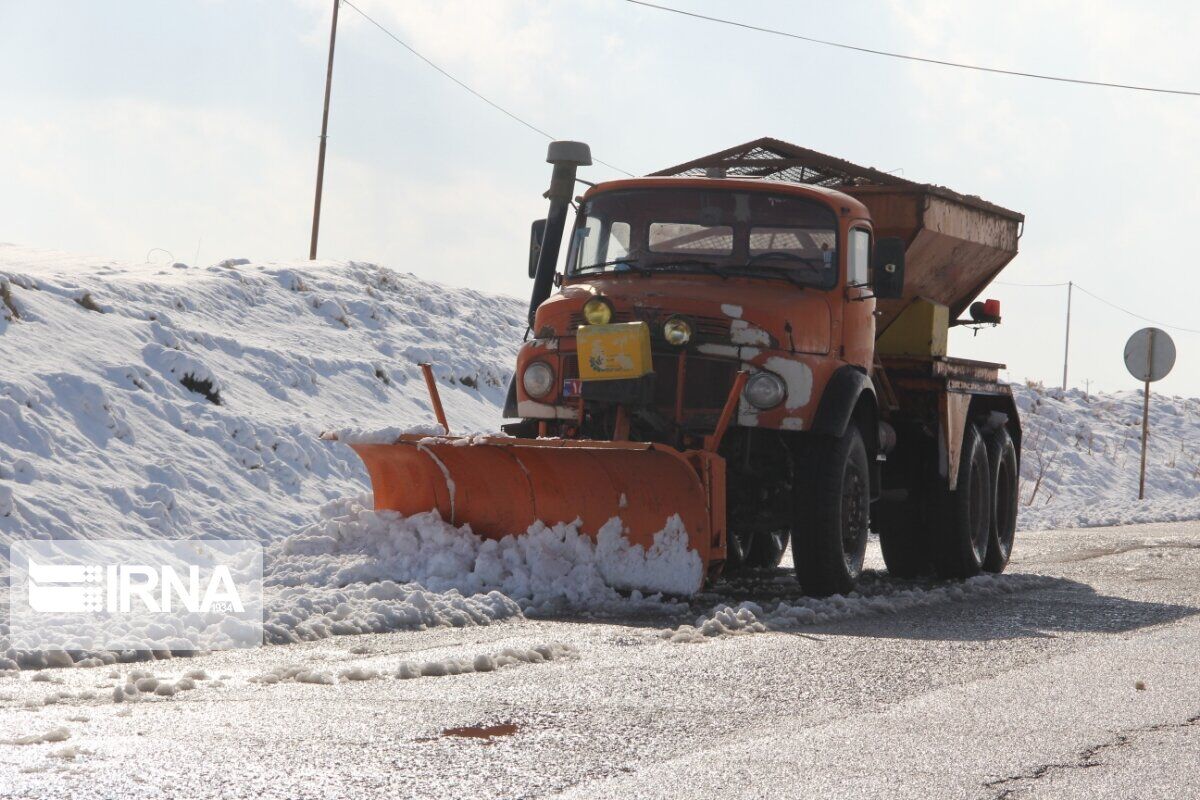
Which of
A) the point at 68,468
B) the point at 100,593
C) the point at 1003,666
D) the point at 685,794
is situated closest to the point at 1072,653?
the point at 1003,666

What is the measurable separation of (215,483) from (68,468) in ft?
4.60

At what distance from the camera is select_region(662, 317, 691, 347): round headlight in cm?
818

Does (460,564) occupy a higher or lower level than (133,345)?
lower

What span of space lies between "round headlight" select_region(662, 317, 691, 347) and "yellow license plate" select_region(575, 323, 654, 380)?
11 centimetres

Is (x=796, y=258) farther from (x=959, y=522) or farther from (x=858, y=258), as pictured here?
(x=959, y=522)

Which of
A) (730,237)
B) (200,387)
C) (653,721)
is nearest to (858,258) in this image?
(730,237)

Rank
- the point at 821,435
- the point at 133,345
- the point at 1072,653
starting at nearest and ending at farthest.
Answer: the point at 1072,653
the point at 821,435
the point at 133,345

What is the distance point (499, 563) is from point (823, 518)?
1.81m

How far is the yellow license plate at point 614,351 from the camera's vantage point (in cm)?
813

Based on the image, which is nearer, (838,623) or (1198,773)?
(1198,773)

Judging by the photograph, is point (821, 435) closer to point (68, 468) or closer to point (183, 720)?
point (183, 720)

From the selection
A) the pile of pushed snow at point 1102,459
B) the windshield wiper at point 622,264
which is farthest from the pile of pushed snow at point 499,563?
the pile of pushed snow at point 1102,459

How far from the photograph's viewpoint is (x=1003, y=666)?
603 centimetres

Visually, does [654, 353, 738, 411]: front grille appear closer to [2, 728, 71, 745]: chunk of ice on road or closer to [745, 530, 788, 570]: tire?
[745, 530, 788, 570]: tire
